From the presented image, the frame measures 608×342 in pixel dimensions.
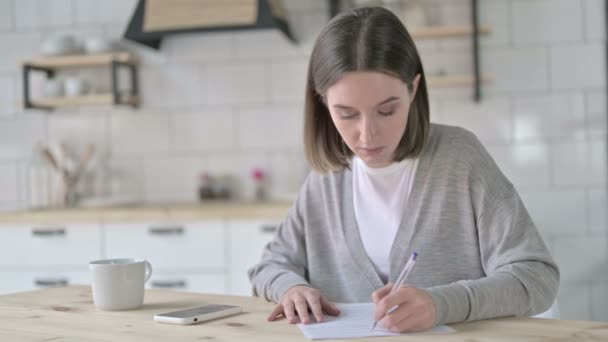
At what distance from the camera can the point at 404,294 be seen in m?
1.14

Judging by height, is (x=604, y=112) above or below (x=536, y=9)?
below

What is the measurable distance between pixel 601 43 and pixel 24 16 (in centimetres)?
283

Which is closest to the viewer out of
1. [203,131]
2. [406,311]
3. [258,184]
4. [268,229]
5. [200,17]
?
[406,311]

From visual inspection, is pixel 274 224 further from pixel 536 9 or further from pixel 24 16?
pixel 24 16

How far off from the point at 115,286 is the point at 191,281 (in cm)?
177

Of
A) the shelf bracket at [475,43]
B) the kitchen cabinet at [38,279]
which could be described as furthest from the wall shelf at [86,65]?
the shelf bracket at [475,43]

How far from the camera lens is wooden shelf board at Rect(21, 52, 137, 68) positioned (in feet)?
11.7

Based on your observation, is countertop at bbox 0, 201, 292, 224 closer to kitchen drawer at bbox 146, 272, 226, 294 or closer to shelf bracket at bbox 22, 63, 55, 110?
kitchen drawer at bbox 146, 272, 226, 294

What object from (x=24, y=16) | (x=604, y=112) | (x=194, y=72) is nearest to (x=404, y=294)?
(x=604, y=112)

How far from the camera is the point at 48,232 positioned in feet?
10.5

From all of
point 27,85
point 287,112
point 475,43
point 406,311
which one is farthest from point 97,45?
point 406,311

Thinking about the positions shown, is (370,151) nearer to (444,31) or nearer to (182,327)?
(182,327)

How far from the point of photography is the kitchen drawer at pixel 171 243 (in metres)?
→ 3.08

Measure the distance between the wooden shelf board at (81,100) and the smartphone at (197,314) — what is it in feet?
7.83
